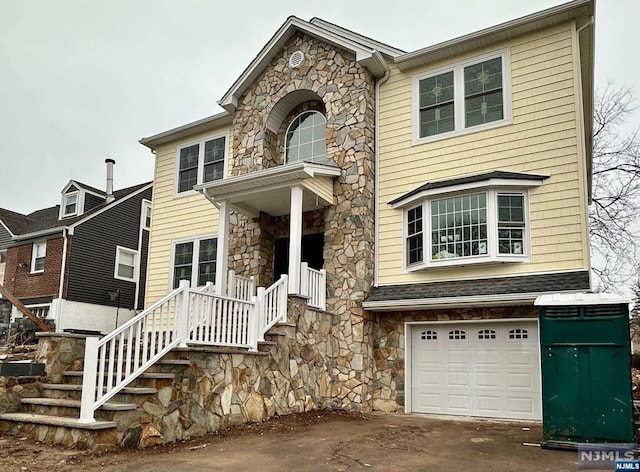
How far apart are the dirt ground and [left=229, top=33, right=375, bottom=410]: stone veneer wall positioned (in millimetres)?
2248

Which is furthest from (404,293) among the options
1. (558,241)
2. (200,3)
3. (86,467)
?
(200,3)

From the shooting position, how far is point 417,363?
10.0 meters

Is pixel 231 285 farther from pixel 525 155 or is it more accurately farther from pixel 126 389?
pixel 525 155

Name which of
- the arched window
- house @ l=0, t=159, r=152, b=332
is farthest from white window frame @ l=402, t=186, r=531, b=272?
house @ l=0, t=159, r=152, b=332

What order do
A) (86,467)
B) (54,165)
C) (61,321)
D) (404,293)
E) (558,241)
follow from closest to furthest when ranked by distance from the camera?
1. (86,467)
2. (558,241)
3. (404,293)
4. (61,321)
5. (54,165)

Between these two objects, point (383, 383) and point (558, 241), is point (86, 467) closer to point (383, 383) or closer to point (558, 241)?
point (383, 383)

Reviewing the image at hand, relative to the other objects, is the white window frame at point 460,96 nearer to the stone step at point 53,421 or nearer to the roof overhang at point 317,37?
the roof overhang at point 317,37

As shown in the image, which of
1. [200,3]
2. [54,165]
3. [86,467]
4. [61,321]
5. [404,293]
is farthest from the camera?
[54,165]

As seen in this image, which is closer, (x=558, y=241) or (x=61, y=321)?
(x=558, y=241)

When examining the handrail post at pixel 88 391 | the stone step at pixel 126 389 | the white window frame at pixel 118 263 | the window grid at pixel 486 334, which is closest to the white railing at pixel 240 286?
the stone step at pixel 126 389

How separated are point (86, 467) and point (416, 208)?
7235 millimetres

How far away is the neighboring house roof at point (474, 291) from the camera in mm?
8406

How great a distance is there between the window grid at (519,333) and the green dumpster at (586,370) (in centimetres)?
299

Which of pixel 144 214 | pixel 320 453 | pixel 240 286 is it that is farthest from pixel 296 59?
pixel 144 214
